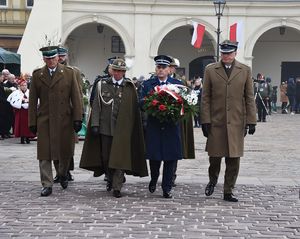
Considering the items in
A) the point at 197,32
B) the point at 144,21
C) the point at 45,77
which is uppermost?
the point at 144,21

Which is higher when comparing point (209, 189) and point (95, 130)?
point (95, 130)

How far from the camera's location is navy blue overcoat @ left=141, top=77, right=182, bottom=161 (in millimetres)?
7988

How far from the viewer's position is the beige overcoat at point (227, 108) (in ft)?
25.8

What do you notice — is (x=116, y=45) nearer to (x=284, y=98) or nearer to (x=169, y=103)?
(x=284, y=98)

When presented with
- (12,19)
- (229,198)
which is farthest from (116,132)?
(12,19)

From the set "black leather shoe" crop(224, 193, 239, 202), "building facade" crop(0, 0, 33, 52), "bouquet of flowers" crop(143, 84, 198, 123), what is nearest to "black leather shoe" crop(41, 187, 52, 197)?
"bouquet of flowers" crop(143, 84, 198, 123)

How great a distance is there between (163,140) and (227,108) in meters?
0.92

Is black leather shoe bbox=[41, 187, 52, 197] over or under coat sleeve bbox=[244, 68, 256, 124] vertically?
under

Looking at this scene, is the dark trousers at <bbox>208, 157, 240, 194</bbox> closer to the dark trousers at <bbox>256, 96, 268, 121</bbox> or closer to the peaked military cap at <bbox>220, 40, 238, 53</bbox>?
the peaked military cap at <bbox>220, 40, 238, 53</bbox>

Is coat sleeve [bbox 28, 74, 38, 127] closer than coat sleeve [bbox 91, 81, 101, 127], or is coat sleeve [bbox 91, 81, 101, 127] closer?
Result: coat sleeve [bbox 91, 81, 101, 127]

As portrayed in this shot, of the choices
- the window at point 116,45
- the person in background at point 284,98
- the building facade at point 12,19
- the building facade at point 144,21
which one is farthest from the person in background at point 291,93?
the building facade at point 12,19

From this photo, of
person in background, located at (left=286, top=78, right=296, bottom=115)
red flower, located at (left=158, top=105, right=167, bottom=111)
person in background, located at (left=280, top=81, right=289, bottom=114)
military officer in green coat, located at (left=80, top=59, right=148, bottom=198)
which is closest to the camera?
red flower, located at (left=158, top=105, right=167, bottom=111)

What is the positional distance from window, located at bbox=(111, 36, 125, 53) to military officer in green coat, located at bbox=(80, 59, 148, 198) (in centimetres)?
2416

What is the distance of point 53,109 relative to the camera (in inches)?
324
